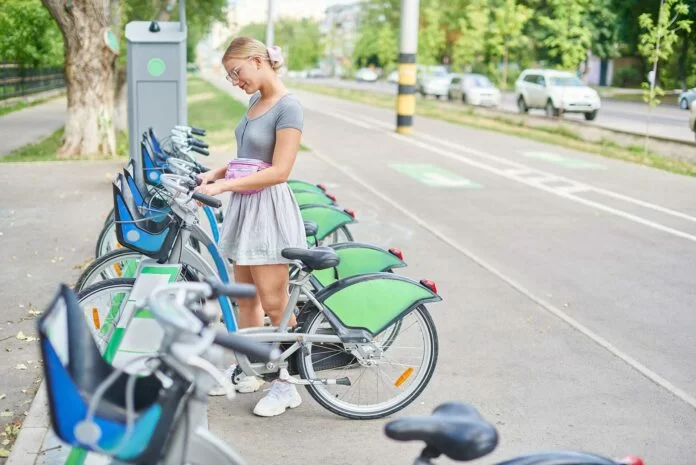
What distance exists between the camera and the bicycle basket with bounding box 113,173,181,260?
448 cm

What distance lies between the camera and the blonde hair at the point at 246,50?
14.1 feet

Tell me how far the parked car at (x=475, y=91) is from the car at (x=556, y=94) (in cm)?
469

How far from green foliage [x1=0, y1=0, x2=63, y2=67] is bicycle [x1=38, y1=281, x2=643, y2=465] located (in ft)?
113

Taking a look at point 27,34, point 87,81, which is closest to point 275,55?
point 87,81

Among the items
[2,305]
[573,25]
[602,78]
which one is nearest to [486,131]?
[573,25]

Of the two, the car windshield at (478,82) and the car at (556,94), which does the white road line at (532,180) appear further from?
the car windshield at (478,82)

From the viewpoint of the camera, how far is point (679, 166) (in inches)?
683

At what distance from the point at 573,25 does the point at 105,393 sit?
25181 mm

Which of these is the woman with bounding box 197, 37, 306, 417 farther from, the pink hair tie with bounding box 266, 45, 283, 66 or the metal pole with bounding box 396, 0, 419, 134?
the metal pole with bounding box 396, 0, 419, 134

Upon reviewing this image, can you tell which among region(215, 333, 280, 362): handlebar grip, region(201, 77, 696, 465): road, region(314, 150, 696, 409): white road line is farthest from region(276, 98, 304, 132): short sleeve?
region(314, 150, 696, 409): white road line

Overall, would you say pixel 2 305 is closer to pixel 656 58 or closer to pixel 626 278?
pixel 626 278

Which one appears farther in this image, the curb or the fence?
the fence

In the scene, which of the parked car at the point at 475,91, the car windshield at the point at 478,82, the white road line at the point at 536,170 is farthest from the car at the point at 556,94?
the white road line at the point at 536,170

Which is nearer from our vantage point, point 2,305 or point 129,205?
point 129,205
